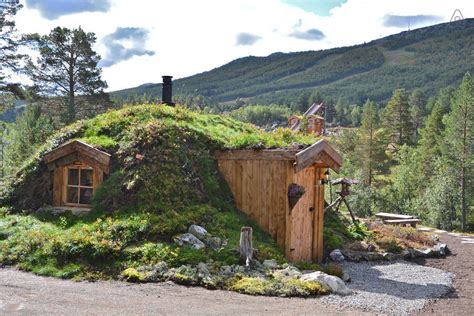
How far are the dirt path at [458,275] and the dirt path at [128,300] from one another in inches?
87.0

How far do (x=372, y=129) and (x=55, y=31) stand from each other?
1315 inches

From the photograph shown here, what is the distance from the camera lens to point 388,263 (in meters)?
14.1

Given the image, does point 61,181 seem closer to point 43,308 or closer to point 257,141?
point 257,141

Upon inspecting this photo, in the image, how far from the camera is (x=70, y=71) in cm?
3247

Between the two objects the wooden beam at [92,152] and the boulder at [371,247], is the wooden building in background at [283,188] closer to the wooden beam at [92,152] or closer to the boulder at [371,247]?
the boulder at [371,247]

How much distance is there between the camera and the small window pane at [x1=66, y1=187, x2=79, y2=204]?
43.7ft

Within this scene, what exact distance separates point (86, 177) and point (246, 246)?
17.3 feet

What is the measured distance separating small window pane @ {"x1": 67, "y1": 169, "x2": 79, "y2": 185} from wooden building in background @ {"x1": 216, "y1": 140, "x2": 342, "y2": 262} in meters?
3.80

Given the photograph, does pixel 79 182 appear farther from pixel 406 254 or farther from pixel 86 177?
pixel 406 254

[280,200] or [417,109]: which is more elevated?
[417,109]

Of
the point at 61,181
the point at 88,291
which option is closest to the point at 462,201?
the point at 61,181

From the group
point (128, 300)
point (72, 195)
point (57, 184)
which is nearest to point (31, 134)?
point (57, 184)

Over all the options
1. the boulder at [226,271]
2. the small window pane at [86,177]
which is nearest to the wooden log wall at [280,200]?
→ the boulder at [226,271]

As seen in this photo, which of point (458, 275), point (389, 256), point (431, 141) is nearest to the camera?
point (458, 275)
